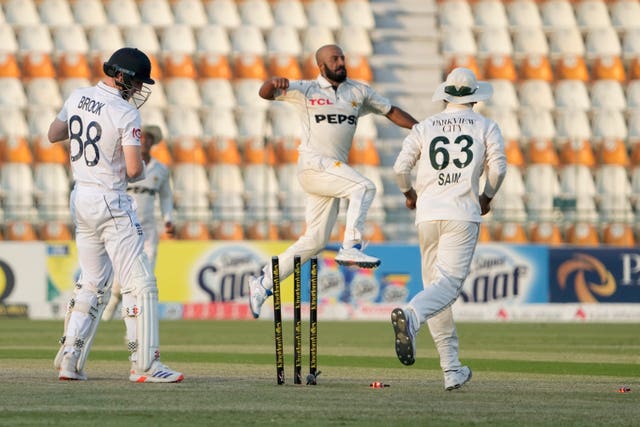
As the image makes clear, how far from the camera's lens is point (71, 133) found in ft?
28.1

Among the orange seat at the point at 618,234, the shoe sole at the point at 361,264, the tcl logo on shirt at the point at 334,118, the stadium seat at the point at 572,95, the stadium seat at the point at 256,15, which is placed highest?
the stadium seat at the point at 256,15

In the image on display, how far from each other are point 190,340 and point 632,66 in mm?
13264

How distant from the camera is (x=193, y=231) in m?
20.9

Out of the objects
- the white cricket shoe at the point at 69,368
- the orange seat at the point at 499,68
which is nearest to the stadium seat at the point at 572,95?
the orange seat at the point at 499,68

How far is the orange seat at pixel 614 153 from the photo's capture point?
76.9 ft

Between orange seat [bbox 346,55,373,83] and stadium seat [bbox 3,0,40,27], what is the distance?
17.8 feet

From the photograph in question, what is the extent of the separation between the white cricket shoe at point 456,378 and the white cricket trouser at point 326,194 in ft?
6.27

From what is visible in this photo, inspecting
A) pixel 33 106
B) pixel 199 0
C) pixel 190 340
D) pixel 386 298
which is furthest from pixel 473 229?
pixel 199 0

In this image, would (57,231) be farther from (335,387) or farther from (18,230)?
(335,387)

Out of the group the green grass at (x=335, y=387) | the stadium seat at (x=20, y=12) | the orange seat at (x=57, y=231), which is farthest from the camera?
the stadium seat at (x=20, y=12)

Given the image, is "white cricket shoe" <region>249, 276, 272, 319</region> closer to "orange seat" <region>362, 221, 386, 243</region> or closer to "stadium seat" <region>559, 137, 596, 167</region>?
"orange seat" <region>362, 221, 386, 243</region>

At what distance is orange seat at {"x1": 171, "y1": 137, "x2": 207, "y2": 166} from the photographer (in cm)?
2219

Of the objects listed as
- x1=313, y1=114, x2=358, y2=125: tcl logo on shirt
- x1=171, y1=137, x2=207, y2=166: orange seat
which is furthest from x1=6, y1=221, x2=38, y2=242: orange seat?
x1=313, y1=114, x2=358, y2=125: tcl logo on shirt

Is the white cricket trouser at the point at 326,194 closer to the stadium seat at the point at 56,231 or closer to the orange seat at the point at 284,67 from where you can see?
the stadium seat at the point at 56,231
